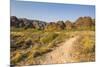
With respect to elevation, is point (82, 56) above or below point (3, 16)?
below

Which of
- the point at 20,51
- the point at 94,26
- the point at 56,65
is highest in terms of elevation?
the point at 94,26

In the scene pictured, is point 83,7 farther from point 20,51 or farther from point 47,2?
point 20,51

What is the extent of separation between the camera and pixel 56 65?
2551 mm

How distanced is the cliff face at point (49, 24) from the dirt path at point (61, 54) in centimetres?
18

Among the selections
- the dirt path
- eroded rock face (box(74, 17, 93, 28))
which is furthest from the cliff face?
the dirt path

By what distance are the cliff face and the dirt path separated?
0.18 meters

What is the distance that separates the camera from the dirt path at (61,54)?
251 centimetres

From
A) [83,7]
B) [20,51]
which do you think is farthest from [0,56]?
[83,7]

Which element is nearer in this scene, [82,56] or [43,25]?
[43,25]

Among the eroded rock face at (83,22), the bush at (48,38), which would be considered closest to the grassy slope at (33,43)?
the bush at (48,38)

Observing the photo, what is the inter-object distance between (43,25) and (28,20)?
0.20 m

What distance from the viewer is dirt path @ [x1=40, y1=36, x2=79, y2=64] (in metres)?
2.51

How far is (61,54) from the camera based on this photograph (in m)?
2.56

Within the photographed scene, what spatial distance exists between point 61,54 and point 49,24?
409 mm
